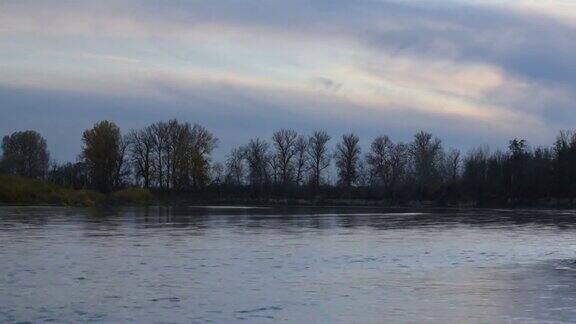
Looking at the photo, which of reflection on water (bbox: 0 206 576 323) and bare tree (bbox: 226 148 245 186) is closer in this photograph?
reflection on water (bbox: 0 206 576 323)

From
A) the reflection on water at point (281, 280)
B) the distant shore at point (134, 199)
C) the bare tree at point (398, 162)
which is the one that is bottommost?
the reflection on water at point (281, 280)

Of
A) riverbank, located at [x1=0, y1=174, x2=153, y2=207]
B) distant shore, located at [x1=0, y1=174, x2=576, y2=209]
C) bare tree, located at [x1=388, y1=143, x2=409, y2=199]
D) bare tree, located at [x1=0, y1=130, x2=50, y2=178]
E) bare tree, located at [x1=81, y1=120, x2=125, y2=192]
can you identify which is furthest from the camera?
bare tree, located at [x1=388, y1=143, x2=409, y2=199]

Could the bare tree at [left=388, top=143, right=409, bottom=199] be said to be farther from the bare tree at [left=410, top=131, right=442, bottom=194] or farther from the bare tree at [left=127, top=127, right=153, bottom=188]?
the bare tree at [left=127, top=127, right=153, bottom=188]

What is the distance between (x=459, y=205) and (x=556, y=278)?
79.6 metres

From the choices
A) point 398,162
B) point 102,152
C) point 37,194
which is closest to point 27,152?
point 102,152

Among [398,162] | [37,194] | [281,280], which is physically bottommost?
[281,280]

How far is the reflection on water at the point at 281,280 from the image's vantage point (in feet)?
33.5

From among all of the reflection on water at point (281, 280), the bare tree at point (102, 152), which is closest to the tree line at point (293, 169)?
the bare tree at point (102, 152)

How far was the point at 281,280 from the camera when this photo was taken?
13.8 metres

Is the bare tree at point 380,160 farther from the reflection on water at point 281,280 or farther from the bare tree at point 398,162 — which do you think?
the reflection on water at point 281,280

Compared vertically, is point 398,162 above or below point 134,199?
above

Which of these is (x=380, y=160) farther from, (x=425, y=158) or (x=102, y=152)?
(x=102, y=152)

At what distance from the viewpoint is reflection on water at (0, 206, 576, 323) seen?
402 inches

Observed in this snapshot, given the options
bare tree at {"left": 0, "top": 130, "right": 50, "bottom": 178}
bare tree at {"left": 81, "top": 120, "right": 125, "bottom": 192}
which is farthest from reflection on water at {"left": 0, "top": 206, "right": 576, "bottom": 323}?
bare tree at {"left": 0, "top": 130, "right": 50, "bottom": 178}
